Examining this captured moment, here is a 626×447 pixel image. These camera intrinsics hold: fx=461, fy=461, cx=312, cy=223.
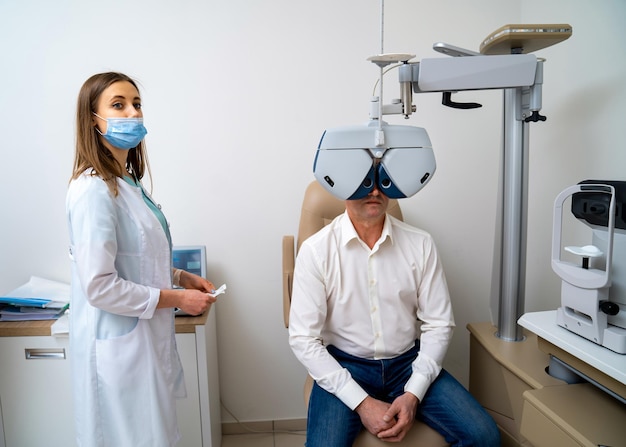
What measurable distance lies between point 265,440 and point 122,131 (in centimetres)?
158

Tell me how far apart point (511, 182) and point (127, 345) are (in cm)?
132

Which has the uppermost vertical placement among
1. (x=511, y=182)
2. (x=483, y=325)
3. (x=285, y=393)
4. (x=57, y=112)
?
(x=57, y=112)

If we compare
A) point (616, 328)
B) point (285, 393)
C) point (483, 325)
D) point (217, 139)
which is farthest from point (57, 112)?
point (616, 328)

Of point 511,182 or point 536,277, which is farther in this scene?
point 536,277

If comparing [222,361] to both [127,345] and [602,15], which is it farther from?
[602,15]

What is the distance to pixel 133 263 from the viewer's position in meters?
1.26

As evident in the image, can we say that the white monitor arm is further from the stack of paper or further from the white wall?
the stack of paper

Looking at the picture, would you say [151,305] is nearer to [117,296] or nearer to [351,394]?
[117,296]

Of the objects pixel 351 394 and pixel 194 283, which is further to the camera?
pixel 194 283

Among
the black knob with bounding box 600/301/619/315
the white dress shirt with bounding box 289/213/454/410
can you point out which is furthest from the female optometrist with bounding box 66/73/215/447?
the black knob with bounding box 600/301/619/315

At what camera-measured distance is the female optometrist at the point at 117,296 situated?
1.19 m

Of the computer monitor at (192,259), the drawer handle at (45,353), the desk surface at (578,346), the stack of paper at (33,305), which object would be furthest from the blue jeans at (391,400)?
the stack of paper at (33,305)

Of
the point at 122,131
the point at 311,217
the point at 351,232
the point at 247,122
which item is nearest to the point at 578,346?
the point at 351,232

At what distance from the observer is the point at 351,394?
52.0 inches
